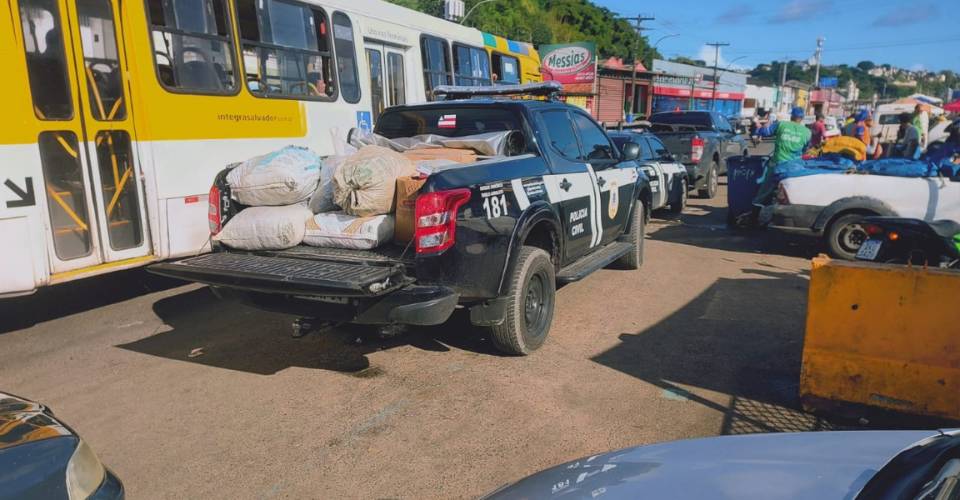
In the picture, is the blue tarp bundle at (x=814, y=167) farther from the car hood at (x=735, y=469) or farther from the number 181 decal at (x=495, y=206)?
the car hood at (x=735, y=469)

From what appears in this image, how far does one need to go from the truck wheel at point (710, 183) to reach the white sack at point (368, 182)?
11143mm

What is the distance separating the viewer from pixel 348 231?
4.52 meters

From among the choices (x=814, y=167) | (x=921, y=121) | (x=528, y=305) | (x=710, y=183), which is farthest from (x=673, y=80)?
(x=528, y=305)

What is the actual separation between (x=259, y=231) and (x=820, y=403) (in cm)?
378

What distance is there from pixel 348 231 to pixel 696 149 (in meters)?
10.5

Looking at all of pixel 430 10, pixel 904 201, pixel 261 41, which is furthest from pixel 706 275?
pixel 430 10

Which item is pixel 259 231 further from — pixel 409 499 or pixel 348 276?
pixel 409 499

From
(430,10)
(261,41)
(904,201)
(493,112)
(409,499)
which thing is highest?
(430,10)

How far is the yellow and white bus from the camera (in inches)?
205

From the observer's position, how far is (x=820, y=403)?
400 cm

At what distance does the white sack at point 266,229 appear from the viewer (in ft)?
14.9

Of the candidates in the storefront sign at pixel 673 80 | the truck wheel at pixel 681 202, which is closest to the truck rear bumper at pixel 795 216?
the truck wheel at pixel 681 202

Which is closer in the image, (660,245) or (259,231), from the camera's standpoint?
(259,231)

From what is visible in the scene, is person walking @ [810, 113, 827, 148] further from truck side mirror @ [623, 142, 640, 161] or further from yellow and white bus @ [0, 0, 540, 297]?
yellow and white bus @ [0, 0, 540, 297]
